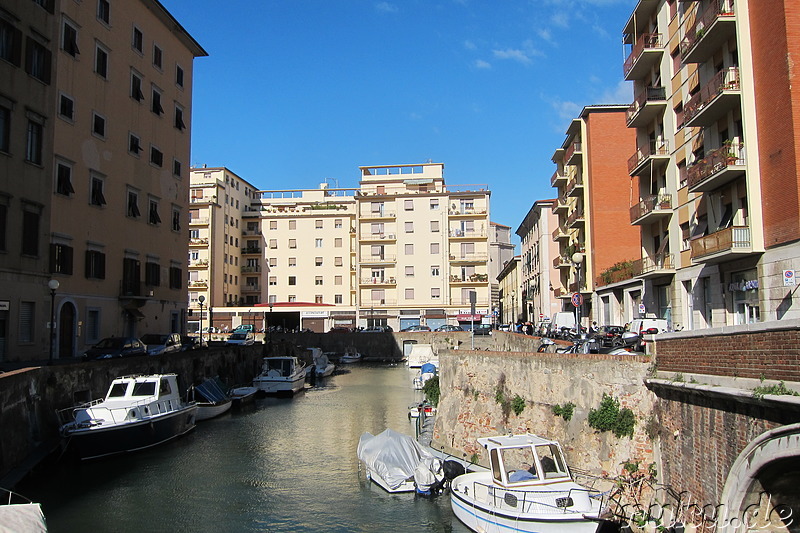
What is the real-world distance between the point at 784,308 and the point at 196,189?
75513mm

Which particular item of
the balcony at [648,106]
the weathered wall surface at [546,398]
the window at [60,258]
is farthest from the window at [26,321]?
the balcony at [648,106]

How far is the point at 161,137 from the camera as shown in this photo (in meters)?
43.7

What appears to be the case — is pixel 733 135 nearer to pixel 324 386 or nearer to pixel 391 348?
pixel 324 386

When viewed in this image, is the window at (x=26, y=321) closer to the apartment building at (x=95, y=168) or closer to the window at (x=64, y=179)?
the apartment building at (x=95, y=168)

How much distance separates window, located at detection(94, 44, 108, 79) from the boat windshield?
2084cm

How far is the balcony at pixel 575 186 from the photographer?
4638cm

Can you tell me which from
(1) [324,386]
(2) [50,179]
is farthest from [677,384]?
(1) [324,386]

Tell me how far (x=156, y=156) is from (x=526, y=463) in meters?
36.8

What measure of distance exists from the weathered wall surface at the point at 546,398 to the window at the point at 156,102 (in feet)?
101

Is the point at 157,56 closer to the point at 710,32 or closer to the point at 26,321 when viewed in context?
the point at 26,321

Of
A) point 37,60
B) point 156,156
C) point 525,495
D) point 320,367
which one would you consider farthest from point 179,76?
point 525,495

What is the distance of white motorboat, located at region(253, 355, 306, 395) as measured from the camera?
41562 mm

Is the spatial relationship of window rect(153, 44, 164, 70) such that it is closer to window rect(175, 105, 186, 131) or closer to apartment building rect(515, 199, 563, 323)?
window rect(175, 105, 186, 131)

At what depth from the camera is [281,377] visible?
42.2m
